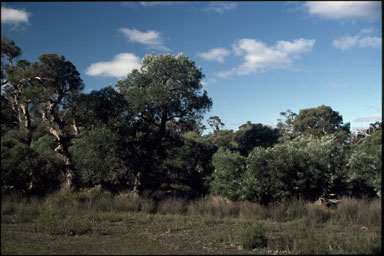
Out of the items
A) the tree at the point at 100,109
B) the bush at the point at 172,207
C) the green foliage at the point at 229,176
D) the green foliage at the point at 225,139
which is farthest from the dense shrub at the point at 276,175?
the green foliage at the point at 225,139

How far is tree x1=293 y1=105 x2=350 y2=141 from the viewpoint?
4328 cm

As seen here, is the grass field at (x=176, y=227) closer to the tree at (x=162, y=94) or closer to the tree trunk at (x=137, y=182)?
the tree trunk at (x=137, y=182)

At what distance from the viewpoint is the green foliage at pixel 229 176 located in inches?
688

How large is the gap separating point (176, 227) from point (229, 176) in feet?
23.1

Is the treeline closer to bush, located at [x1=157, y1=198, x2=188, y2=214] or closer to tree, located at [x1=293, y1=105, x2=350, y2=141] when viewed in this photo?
bush, located at [x1=157, y1=198, x2=188, y2=214]

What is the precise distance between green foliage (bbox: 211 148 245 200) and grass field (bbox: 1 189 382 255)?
1240 millimetres

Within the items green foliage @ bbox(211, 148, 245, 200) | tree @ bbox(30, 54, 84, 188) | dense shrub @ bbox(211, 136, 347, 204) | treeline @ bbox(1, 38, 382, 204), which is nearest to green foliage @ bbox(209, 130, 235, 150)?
treeline @ bbox(1, 38, 382, 204)

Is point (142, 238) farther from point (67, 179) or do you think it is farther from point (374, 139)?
point (374, 139)

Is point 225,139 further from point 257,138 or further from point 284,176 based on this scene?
point 284,176

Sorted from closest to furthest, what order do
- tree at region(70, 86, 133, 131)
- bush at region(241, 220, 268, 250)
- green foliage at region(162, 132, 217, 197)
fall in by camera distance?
1. bush at region(241, 220, 268, 250)
2. tree at region(70, 86, 133, 131)
3. green foliage at region(162, 132, 217, 197)

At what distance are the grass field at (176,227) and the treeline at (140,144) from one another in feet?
4.60

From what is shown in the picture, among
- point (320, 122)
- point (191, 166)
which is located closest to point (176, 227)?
point (191, 166)

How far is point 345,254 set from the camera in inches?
297

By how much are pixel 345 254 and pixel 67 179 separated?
13.2m
